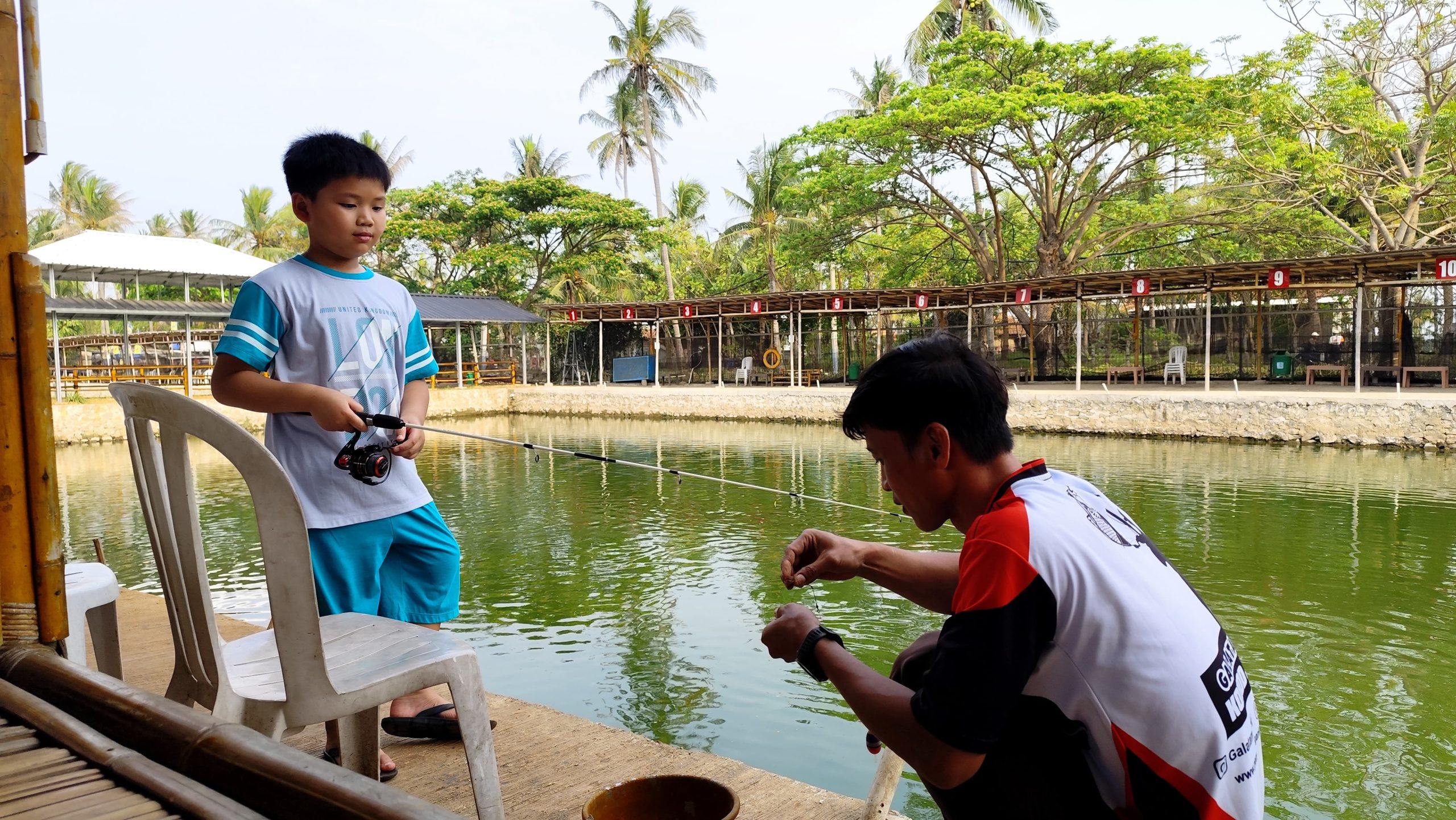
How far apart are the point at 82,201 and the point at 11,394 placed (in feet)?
133

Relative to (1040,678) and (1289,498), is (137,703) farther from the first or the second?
(1289,498)

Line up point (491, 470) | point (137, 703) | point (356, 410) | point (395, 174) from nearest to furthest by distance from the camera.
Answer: point (137, 703)
point (356, 410)
point (491, 470)
point (395, 174)

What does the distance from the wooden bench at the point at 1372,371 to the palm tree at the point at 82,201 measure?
126 feet

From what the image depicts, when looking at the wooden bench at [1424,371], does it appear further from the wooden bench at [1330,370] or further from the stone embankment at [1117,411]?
the wooden bench at [1330,370]

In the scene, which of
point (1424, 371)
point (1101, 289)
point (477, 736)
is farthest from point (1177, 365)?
point (477, 736)

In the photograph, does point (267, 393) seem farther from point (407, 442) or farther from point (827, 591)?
point (827, 591)

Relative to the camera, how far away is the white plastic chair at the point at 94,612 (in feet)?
6.25

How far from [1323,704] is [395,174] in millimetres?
34362

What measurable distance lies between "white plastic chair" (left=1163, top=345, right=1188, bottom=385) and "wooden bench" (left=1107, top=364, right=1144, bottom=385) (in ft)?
1.40

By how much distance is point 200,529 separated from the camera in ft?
4.93

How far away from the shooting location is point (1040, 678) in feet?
3.59

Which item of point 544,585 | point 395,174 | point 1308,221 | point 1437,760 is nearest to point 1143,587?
point 1437,760

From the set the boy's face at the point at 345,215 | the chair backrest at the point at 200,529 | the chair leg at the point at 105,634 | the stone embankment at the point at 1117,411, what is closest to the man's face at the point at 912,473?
the chair backrest at the point at 200,529

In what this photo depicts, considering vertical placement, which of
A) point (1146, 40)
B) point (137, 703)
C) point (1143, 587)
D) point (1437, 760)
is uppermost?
point (1146, 40)
